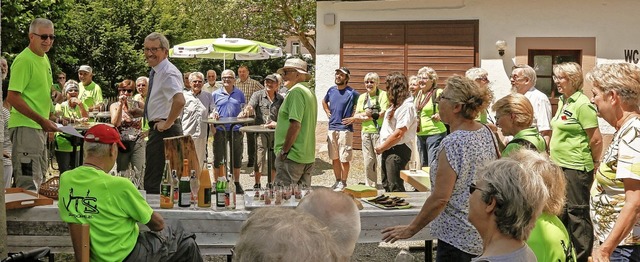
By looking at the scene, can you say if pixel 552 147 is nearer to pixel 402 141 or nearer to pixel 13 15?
pixel 402 141

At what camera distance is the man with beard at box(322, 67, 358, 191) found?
10.5 m

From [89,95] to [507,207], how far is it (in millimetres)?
10197

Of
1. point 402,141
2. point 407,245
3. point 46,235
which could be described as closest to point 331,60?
point 402,141

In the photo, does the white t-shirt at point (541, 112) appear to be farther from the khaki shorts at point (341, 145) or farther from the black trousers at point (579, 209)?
the khaki shorts at point (341, 145)

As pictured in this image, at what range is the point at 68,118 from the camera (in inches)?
373

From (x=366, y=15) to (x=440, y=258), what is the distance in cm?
1096

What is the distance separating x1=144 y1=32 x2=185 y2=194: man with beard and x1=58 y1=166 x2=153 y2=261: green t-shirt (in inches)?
79.9

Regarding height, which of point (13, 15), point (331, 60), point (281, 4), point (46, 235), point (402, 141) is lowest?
point (46, 235)

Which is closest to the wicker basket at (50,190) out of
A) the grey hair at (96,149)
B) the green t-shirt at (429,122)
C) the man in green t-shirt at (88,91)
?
the grey hair at (96,149)

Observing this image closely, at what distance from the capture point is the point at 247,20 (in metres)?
30.9

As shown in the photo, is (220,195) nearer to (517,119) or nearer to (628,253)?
(517,119)

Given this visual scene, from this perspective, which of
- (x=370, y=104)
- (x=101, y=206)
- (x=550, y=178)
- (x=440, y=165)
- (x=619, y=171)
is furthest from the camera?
(x=370, y=104)

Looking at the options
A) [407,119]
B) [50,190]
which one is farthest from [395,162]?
[50,190]

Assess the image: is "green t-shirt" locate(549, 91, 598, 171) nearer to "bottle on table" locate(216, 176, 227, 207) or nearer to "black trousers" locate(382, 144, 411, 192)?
"black trousers" locate(382, 144, 411, 192)
